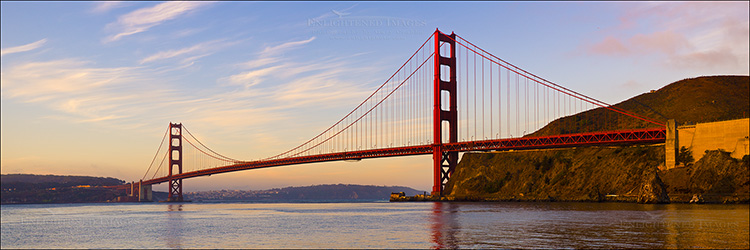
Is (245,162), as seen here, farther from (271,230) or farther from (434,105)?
(271,230)

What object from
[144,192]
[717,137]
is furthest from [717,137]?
[144,192]

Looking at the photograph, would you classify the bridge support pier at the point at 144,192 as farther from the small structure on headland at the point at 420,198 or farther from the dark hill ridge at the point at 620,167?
the dark hill ridge at the point at 620,167

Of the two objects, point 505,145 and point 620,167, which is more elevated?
point 505,145

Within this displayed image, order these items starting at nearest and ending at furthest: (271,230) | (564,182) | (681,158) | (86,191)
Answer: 1. (271,230)
2. (681,158)
3. (564,182)
4. (86,191)

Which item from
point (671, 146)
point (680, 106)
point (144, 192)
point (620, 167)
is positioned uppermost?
point (680, 106)

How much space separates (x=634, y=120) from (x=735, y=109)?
2182 cm

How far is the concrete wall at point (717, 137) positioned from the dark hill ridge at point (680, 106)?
149ft

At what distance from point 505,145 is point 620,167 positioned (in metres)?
15.6

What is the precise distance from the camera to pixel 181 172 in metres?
151

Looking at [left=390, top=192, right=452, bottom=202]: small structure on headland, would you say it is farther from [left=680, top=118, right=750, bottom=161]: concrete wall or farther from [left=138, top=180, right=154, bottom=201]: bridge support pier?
[left=138, top=180, right=154, bottom=201]: bridge support pier

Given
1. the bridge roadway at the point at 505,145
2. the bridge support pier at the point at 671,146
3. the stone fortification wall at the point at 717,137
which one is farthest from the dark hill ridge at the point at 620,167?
the bridge roadway at the point at 505,145

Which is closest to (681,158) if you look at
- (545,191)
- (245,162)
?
(545,191)

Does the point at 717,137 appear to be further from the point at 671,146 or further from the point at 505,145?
the point at 505,145

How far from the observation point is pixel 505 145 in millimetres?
88000
